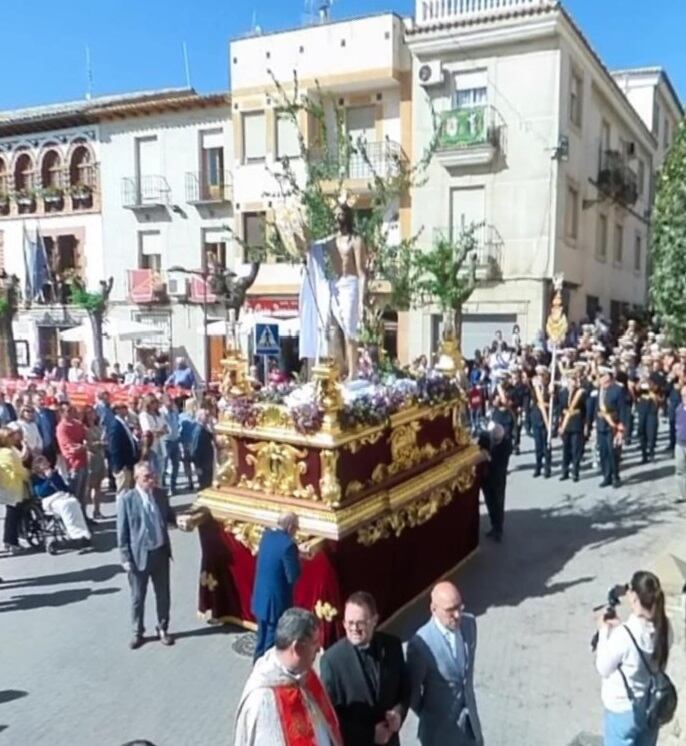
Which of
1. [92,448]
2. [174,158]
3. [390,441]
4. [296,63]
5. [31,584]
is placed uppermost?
[296,63]

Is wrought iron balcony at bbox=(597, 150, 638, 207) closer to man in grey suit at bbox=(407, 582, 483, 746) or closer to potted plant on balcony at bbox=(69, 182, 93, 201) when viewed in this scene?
potted plant on balcony at bbox=(69, 182, 93, 201)

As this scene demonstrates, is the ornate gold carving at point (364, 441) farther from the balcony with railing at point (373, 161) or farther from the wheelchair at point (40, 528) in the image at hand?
the balcony with railing at point (373, 161)

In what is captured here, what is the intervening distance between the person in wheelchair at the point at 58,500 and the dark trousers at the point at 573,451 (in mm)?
7404

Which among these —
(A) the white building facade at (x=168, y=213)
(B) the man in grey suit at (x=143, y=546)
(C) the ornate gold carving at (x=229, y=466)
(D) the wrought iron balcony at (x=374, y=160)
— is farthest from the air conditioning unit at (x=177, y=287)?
(B) the man in grey suit at (x=143, y=546)

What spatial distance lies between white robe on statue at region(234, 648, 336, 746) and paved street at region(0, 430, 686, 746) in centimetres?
231

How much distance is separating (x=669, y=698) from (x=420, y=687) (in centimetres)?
A: 137

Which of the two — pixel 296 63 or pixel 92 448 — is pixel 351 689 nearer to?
pixel 92 448

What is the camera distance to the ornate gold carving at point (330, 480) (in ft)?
21.1

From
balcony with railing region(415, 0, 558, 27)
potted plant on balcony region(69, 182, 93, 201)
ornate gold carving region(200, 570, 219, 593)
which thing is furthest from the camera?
potted plant on balcony region(69, 182, 93, 201)

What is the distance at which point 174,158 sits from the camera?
83.2ft

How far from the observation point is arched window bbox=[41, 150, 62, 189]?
89.7 ft

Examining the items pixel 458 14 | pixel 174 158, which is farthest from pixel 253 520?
pixel 174 158

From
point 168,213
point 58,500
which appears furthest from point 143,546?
point 168,213

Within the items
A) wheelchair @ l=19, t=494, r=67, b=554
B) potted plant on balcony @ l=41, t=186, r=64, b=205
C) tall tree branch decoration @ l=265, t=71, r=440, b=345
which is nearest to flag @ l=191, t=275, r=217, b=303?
tall tree branch decoration @ l=265, t=71, r=440, b=345
